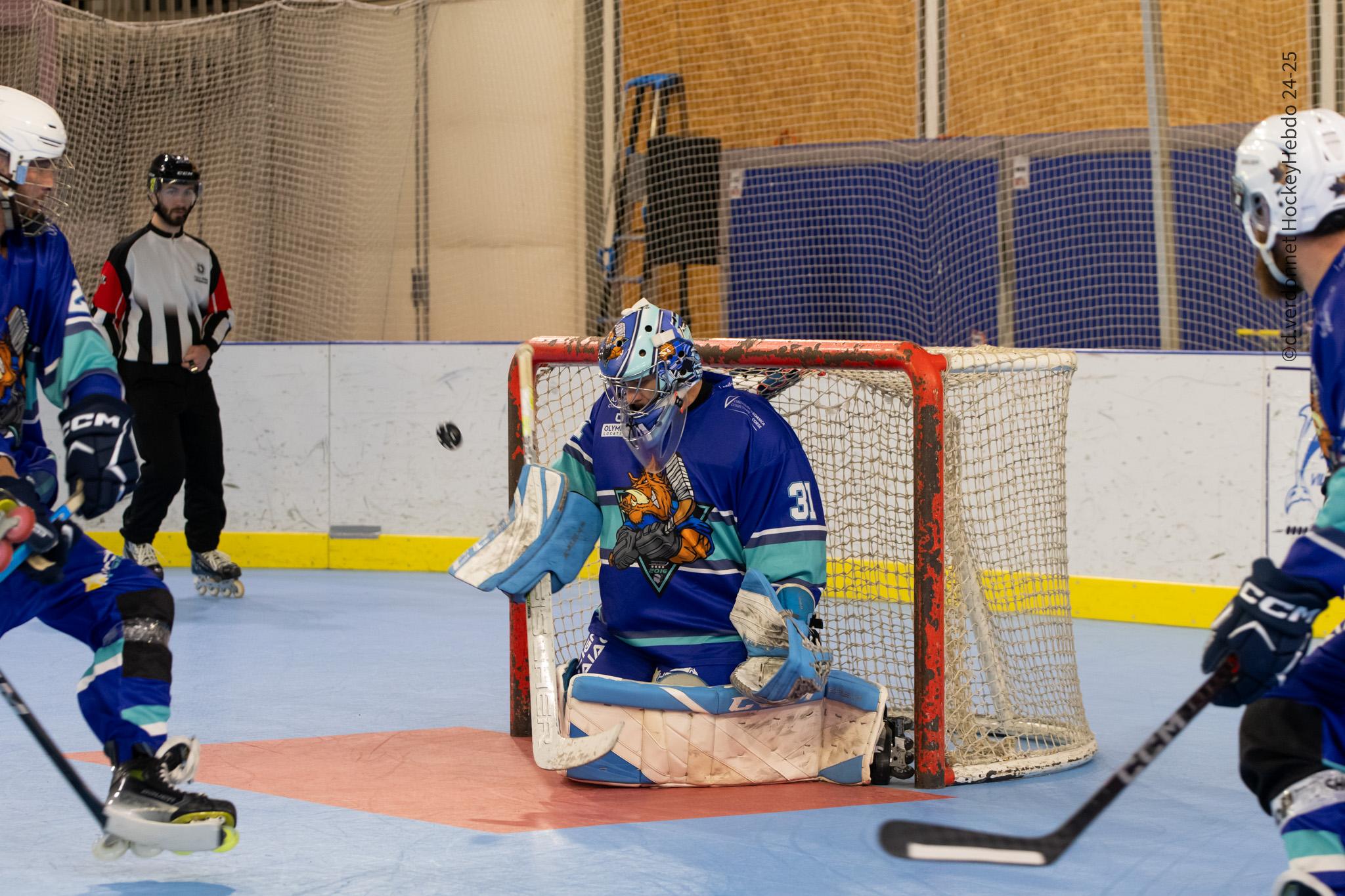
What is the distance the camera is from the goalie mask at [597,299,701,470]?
366 cm

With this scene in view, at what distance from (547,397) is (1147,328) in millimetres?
2971

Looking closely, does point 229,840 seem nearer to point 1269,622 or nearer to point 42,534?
point 42,534

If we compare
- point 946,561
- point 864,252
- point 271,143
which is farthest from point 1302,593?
point 271,143

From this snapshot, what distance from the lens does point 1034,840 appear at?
2357 millimetres

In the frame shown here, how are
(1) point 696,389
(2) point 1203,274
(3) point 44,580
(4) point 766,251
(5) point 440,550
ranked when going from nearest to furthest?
(3) point 44,580 → (1) point 696,389 → (2) point 1203,274 → (5) point 440,550 → (4) point 766,251

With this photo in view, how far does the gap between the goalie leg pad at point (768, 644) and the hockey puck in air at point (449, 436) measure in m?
4.44

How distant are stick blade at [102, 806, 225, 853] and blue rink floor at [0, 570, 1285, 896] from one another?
3.9 inches

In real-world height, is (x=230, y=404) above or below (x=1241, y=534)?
above

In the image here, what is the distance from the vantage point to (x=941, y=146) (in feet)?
27.0

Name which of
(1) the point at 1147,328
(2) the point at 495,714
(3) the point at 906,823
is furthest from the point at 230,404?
(3) the point at 906,823

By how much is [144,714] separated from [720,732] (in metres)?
1.39

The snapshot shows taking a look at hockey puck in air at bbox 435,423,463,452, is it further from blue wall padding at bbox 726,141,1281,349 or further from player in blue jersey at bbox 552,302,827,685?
player in blue jersey at bbox 552,302,827,685

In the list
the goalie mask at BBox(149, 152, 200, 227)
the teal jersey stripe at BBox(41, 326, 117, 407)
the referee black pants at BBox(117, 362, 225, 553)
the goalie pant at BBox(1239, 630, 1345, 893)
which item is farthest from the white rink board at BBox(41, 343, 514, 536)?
the goalie pant at BBox(1239, 630, 1345, 893)

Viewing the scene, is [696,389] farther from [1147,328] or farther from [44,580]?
[1147,328]
